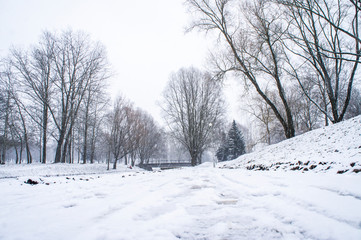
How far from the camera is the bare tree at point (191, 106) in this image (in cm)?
2252

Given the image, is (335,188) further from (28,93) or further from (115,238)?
(28,93)

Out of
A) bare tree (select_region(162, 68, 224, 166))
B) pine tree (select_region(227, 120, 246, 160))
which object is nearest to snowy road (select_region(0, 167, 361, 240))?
bare tree (select_region(162, 68, 224, 166))

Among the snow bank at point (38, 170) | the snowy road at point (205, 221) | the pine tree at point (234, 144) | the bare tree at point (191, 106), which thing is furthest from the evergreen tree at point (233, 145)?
the snowy road at point (205, 221)

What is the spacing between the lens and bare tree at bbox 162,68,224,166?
22516mm

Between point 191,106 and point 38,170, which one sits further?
point 191,106

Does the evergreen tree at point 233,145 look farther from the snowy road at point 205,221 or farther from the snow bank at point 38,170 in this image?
the snowy road at point 205,221

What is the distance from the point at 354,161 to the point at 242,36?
11819 millimetres

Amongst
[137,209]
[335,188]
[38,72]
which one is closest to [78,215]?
[137,209]

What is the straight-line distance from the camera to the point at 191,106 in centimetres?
2309

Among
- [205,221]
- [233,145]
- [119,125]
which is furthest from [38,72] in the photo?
[233,145]

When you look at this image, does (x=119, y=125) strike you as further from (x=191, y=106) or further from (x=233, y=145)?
(x=233, y=145)

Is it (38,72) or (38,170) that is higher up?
(38,72)

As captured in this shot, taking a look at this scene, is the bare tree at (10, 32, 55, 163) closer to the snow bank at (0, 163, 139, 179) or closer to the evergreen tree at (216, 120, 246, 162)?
the snow bank at (0, 163, 139, 179)

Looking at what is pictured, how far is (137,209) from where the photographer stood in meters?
1.77
